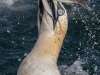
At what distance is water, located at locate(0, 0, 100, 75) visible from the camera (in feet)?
23.8

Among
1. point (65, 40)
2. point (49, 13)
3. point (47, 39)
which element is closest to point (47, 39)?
point (47, 39)

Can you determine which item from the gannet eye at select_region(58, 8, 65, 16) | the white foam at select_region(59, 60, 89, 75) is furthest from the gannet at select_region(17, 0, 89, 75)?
the white foam at select_region(59, 60, 89, 75)

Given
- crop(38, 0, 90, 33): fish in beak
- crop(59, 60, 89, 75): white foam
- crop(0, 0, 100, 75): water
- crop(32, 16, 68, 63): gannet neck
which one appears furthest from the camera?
crop(0, 0, 100, 75): water

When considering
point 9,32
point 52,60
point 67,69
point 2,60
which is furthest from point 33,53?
point 9,32

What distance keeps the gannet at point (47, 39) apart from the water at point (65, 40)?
2.78 metres

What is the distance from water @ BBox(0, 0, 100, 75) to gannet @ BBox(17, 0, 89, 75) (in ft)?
9.14

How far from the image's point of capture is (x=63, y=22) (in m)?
3.86

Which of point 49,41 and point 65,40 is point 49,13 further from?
point 65,40

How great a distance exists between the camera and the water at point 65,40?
726cm

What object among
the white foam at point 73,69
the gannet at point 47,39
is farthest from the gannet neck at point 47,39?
the white foam at point 73,69

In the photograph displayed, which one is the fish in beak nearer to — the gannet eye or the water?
the gannet eye

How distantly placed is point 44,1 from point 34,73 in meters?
0.78

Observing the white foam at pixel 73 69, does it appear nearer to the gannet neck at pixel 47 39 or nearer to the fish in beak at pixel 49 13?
the gannet neck at pixel 47 39

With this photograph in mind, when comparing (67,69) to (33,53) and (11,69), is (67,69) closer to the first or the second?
(11,69)
